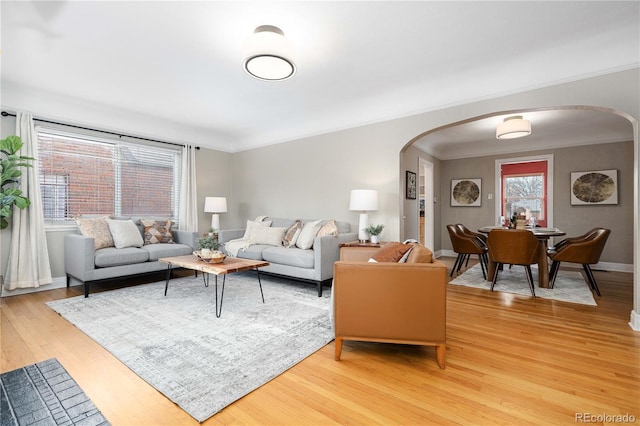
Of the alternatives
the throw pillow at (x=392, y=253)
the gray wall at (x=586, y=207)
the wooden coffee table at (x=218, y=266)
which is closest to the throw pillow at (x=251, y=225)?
the wooden coffee table at (x=218, y=266)

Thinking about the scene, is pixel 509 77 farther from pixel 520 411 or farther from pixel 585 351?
pixel 520 411

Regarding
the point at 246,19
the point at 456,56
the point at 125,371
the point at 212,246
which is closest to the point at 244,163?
the point at 212,246

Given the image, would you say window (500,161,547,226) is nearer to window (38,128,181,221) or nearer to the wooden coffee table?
the wooden coffee table

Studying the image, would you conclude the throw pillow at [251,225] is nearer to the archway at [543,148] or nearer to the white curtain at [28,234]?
the archway at [543,148]

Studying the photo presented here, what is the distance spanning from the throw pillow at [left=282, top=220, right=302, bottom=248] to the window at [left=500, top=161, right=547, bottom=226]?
15.2 ft

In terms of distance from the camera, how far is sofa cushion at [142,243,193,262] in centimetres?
421

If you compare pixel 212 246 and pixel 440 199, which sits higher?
pixel 440 199

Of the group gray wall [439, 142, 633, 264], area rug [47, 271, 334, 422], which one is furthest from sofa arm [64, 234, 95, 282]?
gray wall [439, 142, 633, 264]

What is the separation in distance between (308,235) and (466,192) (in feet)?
14.6

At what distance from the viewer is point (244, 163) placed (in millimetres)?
6234

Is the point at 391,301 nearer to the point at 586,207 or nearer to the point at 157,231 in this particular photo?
the point at 157,231

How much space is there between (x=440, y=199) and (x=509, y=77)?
4155 mm

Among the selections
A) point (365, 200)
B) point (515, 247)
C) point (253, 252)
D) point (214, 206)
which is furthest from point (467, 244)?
point (214, 206)

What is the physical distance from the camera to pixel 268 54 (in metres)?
2.41
